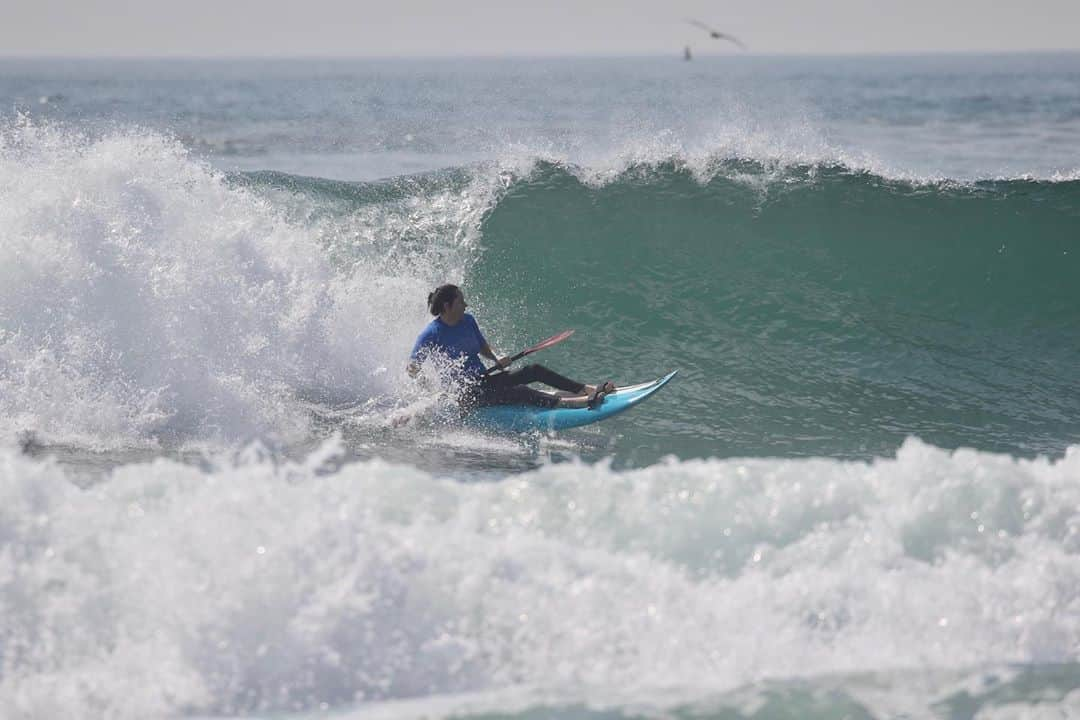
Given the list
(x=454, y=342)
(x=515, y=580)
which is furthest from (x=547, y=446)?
(x=515, y=580)

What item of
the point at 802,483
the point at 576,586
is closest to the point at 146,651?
the point at 576,586

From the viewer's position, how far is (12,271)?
9820 millimetres

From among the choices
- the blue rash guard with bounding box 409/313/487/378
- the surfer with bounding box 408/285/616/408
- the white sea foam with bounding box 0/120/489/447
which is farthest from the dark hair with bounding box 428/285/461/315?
the white sea foam with bounding box 0/120/489/447

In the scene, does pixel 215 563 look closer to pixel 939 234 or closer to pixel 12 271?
pixel 12 271

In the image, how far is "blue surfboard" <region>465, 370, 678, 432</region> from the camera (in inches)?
357

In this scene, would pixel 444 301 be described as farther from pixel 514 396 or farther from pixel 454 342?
pixel 514 396

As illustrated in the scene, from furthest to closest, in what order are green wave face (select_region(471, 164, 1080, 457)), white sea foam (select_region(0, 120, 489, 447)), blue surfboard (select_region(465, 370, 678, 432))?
green wave face (select_region(471, 164, 1080, 457)) < white sea foam (select_region(0, 120, 489, 447)) < blue surfboard (select_region(465, 370, 678, 432))

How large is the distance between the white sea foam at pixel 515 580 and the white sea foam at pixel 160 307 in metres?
3.31

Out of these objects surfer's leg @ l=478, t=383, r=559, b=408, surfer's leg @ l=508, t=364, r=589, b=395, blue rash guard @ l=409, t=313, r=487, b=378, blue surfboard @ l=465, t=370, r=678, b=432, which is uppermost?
blue rash guard @ l=409, t=313, r=487, b=378

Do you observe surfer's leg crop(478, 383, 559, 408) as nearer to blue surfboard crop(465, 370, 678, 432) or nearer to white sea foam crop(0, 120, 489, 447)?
blue surfboard crop(465, 370, 678, 432)

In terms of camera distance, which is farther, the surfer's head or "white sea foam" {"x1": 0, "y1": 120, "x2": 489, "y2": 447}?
"white sea foam" {"x1": 0, "y1": 120, "x2": 489, "y2": 447}

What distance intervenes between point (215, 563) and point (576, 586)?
5.28 feet

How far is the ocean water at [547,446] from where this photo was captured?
5.21m

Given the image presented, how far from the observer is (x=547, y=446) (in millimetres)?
8984
